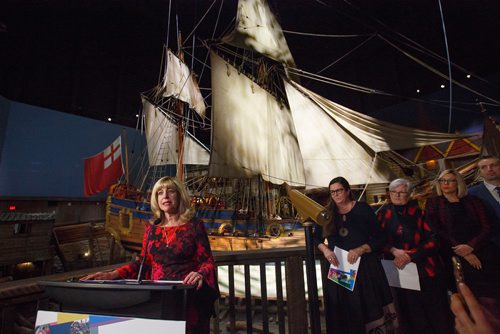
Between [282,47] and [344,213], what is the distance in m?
12.3

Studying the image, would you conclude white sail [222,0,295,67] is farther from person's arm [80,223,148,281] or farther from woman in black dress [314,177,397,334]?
person's arm [80,223,148,281]

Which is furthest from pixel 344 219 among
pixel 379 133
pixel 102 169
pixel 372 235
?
pixel 102 169

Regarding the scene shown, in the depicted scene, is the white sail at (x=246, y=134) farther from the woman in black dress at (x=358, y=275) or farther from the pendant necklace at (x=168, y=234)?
the pendant necklace at (x=168, y=234)

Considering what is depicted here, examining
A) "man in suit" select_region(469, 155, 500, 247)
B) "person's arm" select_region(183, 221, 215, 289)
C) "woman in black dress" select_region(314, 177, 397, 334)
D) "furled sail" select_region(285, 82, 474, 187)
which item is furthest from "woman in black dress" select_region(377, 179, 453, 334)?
"furled sail" select_region(285, 82, 474, 187)

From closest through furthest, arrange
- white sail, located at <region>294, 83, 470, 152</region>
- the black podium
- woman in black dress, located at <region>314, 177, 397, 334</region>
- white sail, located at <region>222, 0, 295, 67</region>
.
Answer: the black podium
woman in black dress, located at <region>314, 177, 397, 334</region>
white sail, located at <region>294, 83, 470, 152</region>
white sail, located at <region>222, 0, 295, 67</region>

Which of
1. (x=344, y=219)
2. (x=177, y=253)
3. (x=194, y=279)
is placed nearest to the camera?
(x=194, y=279)

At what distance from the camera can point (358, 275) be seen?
1690 millimetres

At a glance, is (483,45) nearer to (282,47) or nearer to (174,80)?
(282,47)

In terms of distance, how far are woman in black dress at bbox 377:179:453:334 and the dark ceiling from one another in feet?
21.5

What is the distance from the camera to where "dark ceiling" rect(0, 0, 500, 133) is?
796 cm

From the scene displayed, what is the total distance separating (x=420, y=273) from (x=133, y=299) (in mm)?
1898

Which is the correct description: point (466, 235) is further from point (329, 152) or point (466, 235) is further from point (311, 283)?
point (329, 152)

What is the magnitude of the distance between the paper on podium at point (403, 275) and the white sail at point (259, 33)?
10.6m

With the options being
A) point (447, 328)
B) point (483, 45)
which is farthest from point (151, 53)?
point (447, 328)
